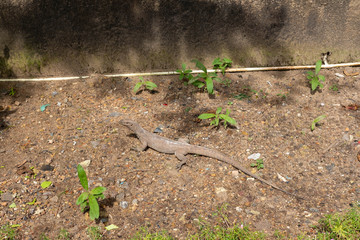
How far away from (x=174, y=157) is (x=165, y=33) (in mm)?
2360

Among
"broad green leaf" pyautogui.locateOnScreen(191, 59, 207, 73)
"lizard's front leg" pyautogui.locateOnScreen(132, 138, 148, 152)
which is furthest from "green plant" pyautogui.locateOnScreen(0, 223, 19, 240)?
"broad green leaf" pyautogui.locateOnScreen(191, 59, 207, 73)

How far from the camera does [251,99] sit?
557cm

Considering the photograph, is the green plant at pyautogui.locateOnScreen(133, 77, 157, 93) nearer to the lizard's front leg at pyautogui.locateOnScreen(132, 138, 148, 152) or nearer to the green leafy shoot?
the green leafy shoot

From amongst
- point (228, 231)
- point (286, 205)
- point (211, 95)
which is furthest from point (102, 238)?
point (211, 95)

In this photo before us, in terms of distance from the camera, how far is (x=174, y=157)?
476 centimetres

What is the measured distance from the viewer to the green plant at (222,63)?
5.91 meters

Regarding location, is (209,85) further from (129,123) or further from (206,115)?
(129,123)

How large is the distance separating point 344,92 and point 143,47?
146 inches

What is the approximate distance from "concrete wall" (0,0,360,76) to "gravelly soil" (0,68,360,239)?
1.19 ft

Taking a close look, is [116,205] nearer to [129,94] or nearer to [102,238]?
[102,238]

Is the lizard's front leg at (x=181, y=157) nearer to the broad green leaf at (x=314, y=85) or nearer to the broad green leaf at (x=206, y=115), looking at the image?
the broad green leaf at (x=206, y=115)

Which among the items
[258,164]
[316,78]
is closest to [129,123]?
[258,164]

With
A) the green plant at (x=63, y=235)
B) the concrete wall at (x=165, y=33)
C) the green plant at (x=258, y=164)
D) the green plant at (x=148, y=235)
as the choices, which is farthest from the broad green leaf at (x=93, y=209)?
the concrete wall at (x=165, y=33)

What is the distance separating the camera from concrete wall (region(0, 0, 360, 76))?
5.55 meters
